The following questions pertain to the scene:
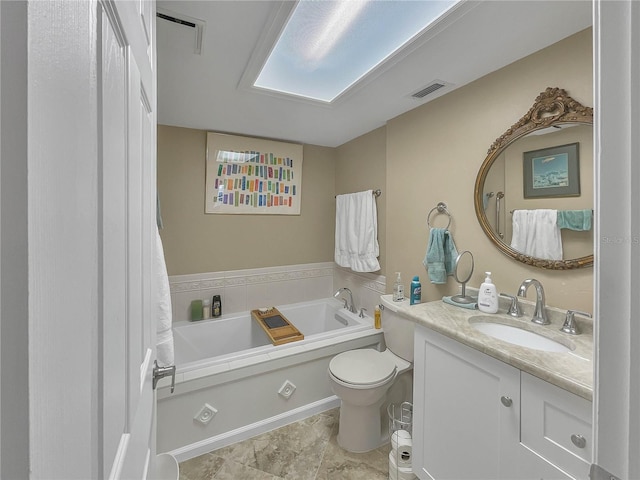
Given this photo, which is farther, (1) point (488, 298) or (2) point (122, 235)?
(1) point (488, 298)

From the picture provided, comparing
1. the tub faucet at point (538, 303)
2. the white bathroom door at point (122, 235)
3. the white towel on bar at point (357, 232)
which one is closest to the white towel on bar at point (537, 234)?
the tub faucet at point (538, 303)

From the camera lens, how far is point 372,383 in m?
1.62

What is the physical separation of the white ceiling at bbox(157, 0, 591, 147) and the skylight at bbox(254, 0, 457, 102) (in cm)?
6

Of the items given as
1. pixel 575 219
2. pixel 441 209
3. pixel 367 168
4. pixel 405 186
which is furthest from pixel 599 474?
pixel 367 168

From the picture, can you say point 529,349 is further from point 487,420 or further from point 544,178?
point 544,178

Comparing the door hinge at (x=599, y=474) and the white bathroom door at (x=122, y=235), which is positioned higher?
the white bathroom door at (x=122, y=235)

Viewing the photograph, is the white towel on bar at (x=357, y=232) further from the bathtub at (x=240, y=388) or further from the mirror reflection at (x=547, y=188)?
the mirror reflection at (x=547, y=188)

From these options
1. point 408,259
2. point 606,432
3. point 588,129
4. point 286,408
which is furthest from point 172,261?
point 588,129

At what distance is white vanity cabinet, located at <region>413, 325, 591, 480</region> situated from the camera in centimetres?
89

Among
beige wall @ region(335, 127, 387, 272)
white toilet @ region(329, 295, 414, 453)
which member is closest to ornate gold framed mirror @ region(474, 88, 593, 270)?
white toilet @ region(329, 295, 414, 453)

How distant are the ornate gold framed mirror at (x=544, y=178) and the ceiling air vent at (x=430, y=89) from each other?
1.57 ft

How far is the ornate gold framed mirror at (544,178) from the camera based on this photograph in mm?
1241

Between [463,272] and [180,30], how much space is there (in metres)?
1.96

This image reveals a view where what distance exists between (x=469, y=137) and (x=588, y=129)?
56cm
